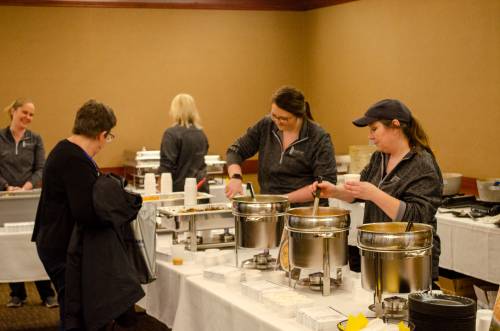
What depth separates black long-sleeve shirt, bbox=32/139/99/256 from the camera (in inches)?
108

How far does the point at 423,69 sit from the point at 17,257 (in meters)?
3.48

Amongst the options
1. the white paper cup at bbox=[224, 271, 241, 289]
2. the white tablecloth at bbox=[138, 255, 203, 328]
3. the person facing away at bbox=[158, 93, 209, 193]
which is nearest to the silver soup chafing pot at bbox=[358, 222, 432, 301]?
the white paper cup at bbox=[224, 271, 241, 289]

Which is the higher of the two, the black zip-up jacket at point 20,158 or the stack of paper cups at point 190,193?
the black zip-up jacket at point 20,158

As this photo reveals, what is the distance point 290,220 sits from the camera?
8.08ft

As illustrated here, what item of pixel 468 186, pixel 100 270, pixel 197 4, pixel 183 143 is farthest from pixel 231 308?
pixel 197 4

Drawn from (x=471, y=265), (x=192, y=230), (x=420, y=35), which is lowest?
(x=471, y=265)

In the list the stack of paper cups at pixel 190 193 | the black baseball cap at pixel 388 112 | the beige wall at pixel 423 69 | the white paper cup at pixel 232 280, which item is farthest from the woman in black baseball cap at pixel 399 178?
Result: the beige wall at pixel 423 69

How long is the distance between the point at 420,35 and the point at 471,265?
7.83 feet

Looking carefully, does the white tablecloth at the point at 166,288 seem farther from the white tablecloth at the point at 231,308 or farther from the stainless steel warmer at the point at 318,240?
the stainless steel warmer at the point at 318,240

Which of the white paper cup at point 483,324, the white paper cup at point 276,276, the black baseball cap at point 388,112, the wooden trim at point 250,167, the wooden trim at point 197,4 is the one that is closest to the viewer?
the white paper cup at point 483,324

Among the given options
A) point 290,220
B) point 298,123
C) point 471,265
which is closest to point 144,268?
point 290,220

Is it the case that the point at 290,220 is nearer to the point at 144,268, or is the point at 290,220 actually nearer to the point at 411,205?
the point at 411,205

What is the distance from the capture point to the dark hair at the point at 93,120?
286 centimetres

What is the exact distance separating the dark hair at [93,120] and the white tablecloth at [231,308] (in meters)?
0.64
